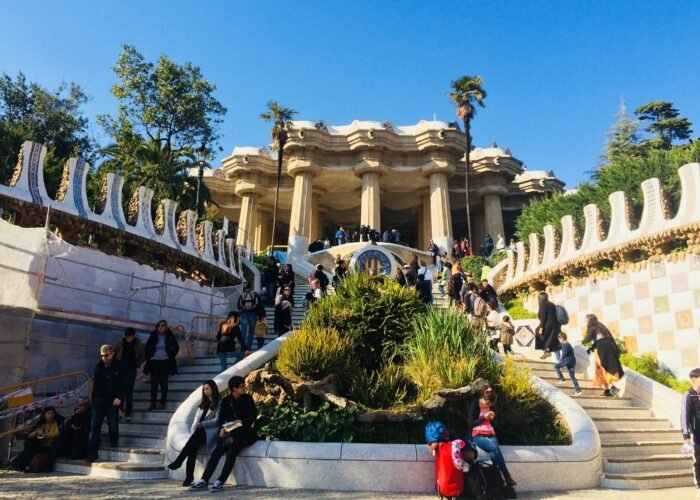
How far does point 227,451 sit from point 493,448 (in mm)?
3037

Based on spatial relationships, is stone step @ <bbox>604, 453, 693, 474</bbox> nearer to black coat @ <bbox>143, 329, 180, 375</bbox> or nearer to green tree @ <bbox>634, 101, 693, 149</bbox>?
black coat @ <bbox>143, 329, 180, 375</bbox>

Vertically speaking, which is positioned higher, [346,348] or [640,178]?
[640,178]

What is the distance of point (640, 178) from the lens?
2080cm

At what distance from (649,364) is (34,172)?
13.5 meters

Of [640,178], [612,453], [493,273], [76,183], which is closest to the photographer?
[612,453]

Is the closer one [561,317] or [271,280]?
[561,317]

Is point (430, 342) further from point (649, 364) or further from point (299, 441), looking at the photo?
point (649, 364)

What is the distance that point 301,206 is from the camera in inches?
1340

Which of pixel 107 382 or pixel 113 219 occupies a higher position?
pixel 113 219

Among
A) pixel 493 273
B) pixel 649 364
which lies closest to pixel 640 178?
pixel 493 273

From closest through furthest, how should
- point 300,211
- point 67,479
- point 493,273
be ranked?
point 67,479
point 493,273
point 300,211

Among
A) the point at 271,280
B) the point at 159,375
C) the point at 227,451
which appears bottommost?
the point at 227,451

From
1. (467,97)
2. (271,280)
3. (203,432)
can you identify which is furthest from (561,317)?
(467,97)

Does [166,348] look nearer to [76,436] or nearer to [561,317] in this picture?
[76,436]
